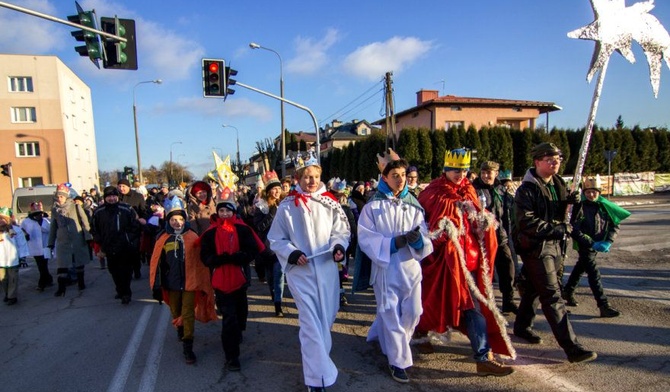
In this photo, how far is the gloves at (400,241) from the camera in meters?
3.50

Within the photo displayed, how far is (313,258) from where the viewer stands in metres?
3.57

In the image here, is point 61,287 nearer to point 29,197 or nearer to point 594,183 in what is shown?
point 594,183

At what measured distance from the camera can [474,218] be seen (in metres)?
3.88

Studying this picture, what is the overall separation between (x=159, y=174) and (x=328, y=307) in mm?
86209

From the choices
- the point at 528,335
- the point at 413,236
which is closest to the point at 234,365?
the point at 413,236

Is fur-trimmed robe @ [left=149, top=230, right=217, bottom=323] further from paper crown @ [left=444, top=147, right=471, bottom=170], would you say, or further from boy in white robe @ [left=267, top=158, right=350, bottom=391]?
paper crown @ [left=444, top=147, right=471, bottom=170]

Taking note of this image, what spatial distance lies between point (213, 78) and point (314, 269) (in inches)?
420

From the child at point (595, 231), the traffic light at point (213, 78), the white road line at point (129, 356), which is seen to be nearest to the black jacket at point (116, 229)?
the white road line at point (129, 356)

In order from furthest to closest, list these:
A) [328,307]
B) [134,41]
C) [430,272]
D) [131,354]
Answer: [134,41] < [131,354] < [430,272] < [328,307]

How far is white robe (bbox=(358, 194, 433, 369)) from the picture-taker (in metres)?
3.57

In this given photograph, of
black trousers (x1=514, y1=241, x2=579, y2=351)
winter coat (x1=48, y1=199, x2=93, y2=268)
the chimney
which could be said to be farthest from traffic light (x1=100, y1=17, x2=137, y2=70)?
the chimney

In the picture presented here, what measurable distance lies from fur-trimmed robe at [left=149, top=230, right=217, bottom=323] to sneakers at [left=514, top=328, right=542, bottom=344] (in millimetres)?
3358

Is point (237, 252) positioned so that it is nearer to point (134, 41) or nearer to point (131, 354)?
point (131, 354)

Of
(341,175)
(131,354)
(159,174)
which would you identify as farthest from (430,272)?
(159,174)
